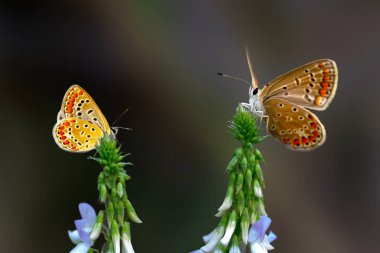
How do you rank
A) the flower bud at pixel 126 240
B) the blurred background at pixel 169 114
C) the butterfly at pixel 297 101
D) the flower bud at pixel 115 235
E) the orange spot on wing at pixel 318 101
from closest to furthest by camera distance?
the flower bud at pixel 115 235 < the flower bud at pixel 126 240 < the butterfly at pixel 297 101 < the orange spot on wing at pixel 318 101 < the blurred background at pixel 169 114

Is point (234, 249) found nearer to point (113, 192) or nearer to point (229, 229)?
point (229, 229)

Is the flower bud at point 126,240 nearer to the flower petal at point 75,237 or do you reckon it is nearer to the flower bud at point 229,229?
the flower petal at point 75,237

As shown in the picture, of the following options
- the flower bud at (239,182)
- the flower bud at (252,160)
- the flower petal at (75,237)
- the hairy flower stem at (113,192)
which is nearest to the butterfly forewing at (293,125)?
the flower bud at (252,160)

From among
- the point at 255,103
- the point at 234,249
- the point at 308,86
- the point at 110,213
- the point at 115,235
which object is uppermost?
the point at 308,86

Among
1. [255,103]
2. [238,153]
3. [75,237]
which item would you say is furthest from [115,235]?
[255,103]

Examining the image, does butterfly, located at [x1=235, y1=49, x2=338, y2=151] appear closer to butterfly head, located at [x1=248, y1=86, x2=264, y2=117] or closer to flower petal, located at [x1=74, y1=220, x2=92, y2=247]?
butterfly head, located at [x1=248, y1=86, x2=264, y2=117]

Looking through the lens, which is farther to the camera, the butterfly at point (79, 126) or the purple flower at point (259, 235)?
the butterfly at point (79, 126)

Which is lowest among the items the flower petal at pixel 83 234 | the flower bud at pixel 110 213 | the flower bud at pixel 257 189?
the flower petal at pixel 83 234

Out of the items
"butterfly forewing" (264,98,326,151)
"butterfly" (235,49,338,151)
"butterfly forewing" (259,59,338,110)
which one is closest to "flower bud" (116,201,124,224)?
"butterfly" (235,49,338,151)
